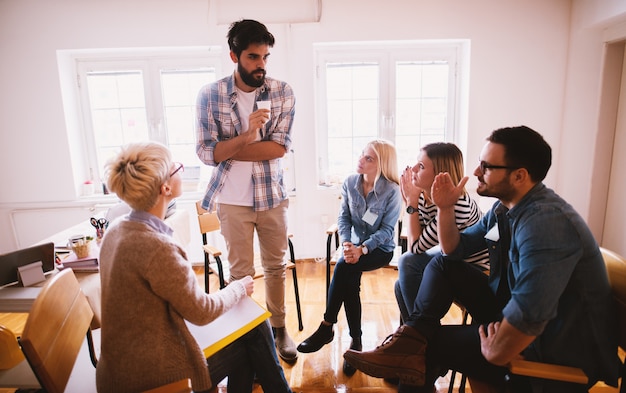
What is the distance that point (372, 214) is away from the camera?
2250 mm

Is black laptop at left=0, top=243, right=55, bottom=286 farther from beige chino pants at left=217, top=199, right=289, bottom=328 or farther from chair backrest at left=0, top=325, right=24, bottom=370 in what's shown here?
beige chino pants at left=217, top=199, right=289, bottom=328

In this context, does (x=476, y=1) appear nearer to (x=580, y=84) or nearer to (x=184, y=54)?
(x=580, y=84)

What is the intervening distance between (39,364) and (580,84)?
417 centimetres

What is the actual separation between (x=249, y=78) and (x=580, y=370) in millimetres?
1781

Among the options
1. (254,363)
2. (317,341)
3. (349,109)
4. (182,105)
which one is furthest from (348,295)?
(182,105)

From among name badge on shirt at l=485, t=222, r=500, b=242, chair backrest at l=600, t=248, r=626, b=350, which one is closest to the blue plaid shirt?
name badge on shirt at l=485, t=222, r=500, b=242

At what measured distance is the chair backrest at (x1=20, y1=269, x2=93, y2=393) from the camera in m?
0.96

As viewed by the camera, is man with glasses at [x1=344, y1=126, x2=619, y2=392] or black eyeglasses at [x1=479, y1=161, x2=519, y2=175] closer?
man with glasses at [x1=344, y1=126, x2=619, y2=392]

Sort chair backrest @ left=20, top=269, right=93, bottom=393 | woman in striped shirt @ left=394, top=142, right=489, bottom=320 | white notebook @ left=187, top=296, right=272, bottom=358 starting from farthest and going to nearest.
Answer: woman in striped shirt @ left=394, top=142, right=489, bottom=320
white notebook @ left=187, top=296, right=272, bottom=358
chair backrest @ left=20, top=269, right=93, bottom=393

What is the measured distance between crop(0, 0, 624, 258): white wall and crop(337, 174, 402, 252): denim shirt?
4.35 feet

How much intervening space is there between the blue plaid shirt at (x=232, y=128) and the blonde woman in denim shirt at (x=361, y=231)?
55cm

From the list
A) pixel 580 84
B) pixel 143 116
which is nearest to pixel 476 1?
pixel 580 84

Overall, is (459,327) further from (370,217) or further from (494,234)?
(370,217)

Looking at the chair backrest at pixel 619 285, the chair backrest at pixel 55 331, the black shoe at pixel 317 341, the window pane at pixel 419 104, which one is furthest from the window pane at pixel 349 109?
the chair backrest at pixel 55 331
